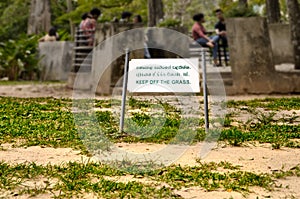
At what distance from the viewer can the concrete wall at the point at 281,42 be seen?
13756 millimetres

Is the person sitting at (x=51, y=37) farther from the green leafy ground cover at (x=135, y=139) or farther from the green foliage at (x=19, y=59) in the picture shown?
the green leafy ground cover at (x=135, y=139)

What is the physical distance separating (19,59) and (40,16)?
454 cm

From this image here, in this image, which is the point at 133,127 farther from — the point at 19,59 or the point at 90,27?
the point at 19,59

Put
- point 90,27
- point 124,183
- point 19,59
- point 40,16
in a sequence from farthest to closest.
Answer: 1. point 40,16
2. point 19,59
3. point 90,27
4. point 124,183

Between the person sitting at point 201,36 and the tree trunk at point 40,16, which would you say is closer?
the person sitting at point 201,36

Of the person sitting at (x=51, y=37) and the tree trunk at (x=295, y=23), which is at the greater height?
the person sitting at (x=51, y=37)

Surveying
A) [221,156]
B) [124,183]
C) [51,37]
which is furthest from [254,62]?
[51,37]

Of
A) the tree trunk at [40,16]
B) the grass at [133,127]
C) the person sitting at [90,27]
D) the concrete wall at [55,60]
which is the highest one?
the tree trunk at [40,16]

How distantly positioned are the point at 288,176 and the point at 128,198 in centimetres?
119

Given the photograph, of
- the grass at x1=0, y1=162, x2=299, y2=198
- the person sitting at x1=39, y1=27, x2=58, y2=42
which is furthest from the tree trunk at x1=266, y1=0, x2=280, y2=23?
the grass at x1=0, y1=162, x2=299, y2=198

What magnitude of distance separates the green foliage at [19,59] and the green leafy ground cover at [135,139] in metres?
7.45

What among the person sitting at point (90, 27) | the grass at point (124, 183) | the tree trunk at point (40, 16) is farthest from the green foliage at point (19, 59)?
the grass at point (124, 183)

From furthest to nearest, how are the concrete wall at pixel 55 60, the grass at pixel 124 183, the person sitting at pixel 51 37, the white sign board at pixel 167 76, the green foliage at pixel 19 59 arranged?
the person sitting at pixel 51 37, the concrete wall at pixel 55 60, the green foliage at pixel 19 59, the white sign board at pixel 167 76, the grass at pixel 124 183

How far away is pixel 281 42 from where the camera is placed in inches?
546
